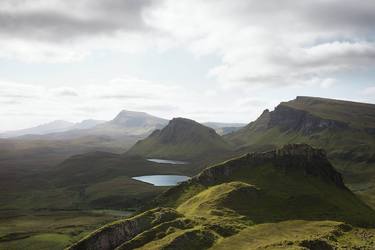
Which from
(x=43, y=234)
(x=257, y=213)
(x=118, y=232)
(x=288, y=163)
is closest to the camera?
(x=118, y=232)

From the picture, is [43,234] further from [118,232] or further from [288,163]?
[288,163]

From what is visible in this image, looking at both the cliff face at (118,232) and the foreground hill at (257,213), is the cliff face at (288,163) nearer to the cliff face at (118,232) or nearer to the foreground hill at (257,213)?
the foreground hill at (257,213)

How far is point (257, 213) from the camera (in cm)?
12031

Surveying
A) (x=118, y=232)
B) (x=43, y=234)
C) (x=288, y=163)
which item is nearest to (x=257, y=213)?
(x=118, y=232)

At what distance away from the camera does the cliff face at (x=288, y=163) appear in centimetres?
15238

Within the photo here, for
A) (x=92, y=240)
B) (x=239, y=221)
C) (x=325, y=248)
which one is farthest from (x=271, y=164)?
(x=92, y=240)

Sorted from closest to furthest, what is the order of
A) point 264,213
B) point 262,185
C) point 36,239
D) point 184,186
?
point 264,213 → point 262,185 → point 184,186 → point 36,239

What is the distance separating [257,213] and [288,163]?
3955 cm

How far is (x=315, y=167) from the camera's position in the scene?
15500 centimetres

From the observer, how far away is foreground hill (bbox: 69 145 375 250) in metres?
97.5

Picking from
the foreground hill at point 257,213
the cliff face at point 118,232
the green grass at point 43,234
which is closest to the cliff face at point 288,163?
the foreground hill at point 257,213

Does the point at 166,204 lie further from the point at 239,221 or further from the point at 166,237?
the point at 166,237

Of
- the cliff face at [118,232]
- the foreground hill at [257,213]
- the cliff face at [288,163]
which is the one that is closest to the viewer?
the foreground hill at [257,213]

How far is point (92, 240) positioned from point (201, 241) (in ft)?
88.5
